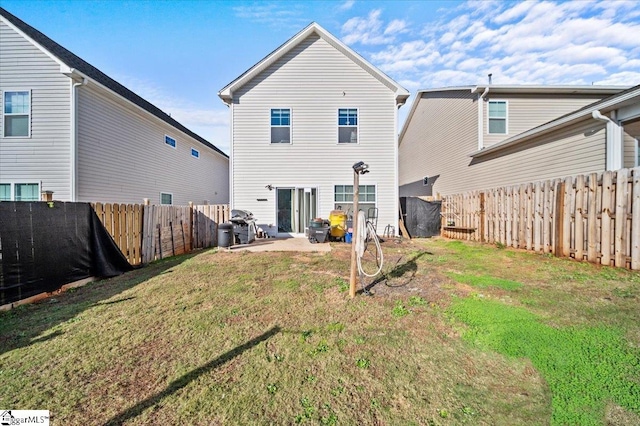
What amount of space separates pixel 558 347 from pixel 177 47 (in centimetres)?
1398

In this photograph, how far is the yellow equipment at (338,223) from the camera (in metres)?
9.86

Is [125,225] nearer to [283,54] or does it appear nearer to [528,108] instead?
[283,54]

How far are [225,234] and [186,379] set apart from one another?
6605 millimetres

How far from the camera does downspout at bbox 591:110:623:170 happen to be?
23.1ft

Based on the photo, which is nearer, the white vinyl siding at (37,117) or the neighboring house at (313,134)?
the white vinyl siding at (37,117)

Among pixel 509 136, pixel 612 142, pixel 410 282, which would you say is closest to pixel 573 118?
pixel 612 142

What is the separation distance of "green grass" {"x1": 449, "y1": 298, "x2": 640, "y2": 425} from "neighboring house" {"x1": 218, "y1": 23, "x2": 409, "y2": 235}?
25.7 feet

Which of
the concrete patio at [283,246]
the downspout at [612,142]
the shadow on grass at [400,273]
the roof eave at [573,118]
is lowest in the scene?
the shadow on grass at [400,273]

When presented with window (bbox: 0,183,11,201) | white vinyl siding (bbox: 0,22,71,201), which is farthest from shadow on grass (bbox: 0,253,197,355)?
window (bbox: 0,183,11,201)

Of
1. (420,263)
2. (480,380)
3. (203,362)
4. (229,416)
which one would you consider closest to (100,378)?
(203,362)

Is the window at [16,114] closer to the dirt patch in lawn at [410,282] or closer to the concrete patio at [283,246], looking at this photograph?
the concrete patio at [283,246]

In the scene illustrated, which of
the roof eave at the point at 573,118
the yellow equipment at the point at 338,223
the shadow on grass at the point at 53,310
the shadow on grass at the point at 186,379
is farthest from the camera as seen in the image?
the yellow equipment at the point at 338,223

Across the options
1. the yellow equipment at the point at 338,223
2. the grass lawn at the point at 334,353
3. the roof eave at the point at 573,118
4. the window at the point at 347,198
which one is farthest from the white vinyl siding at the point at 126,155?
the roof eave at the point at 573,118

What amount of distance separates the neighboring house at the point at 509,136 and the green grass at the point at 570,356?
23.8 ft
